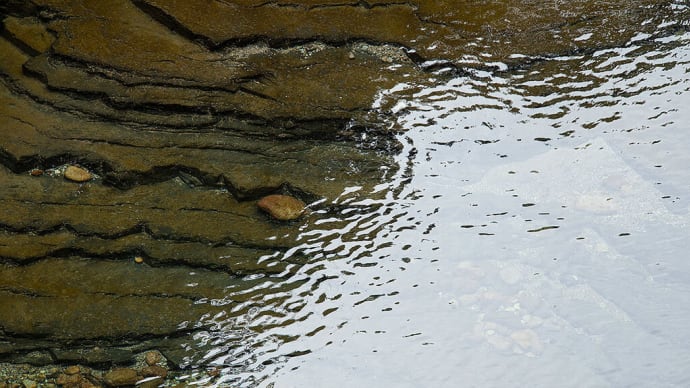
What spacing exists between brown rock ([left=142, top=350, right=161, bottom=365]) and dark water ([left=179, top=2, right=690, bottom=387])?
0.46 feet

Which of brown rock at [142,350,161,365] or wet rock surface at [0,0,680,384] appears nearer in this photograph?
brown rock at [142,350,161,365]

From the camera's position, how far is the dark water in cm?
217

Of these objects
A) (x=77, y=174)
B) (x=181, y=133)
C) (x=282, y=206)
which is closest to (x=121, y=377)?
(x=282, y=206)

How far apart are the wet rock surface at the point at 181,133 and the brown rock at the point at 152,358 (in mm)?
23

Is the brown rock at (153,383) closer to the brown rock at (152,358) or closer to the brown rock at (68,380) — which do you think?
the brown rock at (152,358)

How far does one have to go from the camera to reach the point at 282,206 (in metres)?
2.73

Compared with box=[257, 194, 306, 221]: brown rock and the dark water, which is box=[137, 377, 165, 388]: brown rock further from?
box=[257, 194, 306, 221]: brown rock

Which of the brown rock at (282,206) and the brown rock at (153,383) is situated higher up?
the brown rock at (282,206)

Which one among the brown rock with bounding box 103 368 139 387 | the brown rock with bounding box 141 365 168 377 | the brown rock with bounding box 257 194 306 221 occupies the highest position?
the brown rock with bounding box 257 194 306 221

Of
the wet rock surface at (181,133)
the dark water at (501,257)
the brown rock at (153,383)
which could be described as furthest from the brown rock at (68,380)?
the dark water at (501,257)

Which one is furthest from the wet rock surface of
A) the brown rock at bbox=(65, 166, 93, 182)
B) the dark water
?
the dark water

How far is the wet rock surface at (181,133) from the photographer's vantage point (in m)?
2.43

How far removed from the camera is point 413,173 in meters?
2.88

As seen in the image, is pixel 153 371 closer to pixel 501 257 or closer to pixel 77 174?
pixel 77 174
